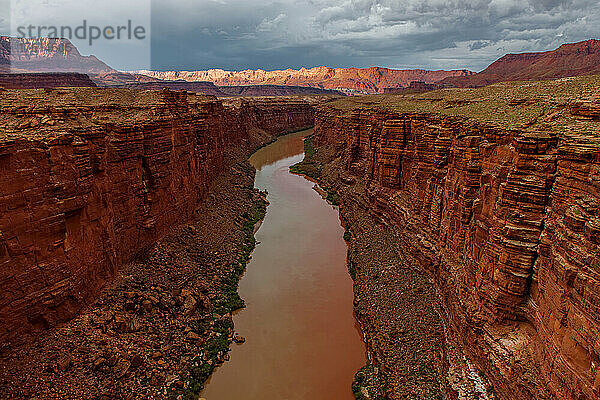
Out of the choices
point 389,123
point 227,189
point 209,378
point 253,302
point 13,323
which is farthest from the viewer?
point 227,189

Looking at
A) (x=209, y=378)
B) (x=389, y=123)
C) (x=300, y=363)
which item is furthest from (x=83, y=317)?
(x=389, y=123)

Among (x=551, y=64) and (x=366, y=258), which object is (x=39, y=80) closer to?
(x=366, y=258)

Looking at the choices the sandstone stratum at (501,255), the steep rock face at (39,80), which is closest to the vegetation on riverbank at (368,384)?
the sandstone stratum at (501,255)

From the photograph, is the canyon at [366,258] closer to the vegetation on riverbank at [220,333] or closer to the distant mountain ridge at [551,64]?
the vegetation on riverbank at [220,333]

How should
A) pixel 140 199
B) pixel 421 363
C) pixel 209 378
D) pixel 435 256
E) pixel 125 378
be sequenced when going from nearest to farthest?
1. pixel 125 378
2. pixel 421 363
3. pixel 209 378
4. pixel 435 256
5. pixel 140 199

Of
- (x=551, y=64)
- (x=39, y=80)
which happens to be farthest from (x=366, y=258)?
(x=551, y=64)

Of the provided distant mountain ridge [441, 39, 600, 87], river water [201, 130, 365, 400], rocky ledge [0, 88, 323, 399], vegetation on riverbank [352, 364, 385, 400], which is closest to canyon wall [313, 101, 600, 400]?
vegetation on riverbank [352, 364, 385, 400]

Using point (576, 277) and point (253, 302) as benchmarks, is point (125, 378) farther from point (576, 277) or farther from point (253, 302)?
point (576, 277)
